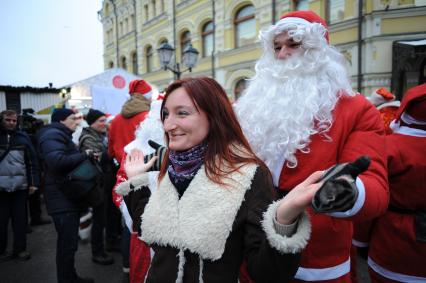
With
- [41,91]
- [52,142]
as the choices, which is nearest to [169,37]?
[41,91]

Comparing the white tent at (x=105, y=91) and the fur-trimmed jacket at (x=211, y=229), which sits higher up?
the white tent at (x=105, y=91)

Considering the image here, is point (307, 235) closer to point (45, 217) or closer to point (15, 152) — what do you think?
point (15, 152)

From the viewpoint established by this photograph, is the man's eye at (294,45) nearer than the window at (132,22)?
Yes

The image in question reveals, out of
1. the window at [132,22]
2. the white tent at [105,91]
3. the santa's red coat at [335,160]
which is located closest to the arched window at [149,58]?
the window at [132,22]

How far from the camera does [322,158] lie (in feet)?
4.42

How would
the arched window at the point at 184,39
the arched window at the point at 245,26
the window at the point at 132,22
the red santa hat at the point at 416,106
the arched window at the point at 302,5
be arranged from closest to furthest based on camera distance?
the red santa hat at the point at 416,106 → the arched window at the point at 302,5 → the arched window at the point at 245,26 → the arched window at the point at 184,39 → the window at the point at 132,22

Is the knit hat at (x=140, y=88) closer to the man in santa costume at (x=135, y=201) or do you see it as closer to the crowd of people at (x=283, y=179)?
the man in santa costume at (x=135, y=201)

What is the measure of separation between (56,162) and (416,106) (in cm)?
284

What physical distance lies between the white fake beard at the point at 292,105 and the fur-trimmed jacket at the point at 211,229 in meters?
0.25

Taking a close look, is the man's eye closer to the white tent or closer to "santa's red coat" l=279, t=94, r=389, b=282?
"santa's red coat" l=279, t=94, r=389, b=282

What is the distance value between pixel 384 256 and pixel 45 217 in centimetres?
582

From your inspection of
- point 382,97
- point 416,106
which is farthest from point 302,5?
point 416,106

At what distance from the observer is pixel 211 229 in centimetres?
113

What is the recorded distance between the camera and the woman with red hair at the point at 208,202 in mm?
1129
